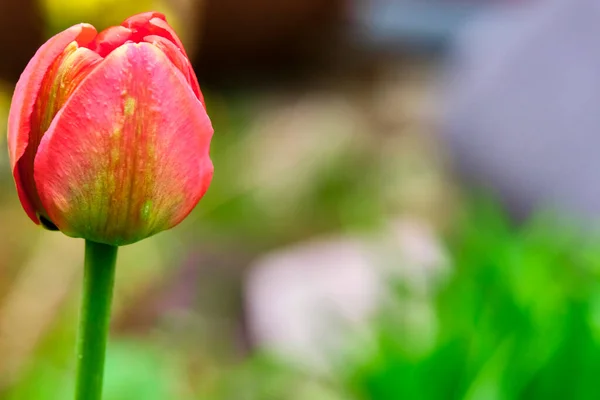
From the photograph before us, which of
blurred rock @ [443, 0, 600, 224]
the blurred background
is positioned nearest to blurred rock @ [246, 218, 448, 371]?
the blurred background

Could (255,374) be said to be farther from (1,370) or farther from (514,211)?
(514,211)

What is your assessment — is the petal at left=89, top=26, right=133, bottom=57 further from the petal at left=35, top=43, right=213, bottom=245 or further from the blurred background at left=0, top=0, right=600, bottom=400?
the blurred background at left=0, top=0, right=600, bottom=400

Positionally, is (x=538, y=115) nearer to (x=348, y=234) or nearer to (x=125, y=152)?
(x=348, y=234)

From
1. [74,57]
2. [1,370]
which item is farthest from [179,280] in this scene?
[74,57]


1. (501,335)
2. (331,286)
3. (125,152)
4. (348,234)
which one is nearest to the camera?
(125,152)

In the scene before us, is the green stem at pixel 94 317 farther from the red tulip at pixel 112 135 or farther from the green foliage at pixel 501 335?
the green foliage at pixel 501 335

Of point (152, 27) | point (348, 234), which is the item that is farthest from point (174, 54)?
point (348, 234)

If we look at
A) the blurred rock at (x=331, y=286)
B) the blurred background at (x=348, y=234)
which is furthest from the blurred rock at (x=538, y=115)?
the blurred rock at (x=331, y=286)
